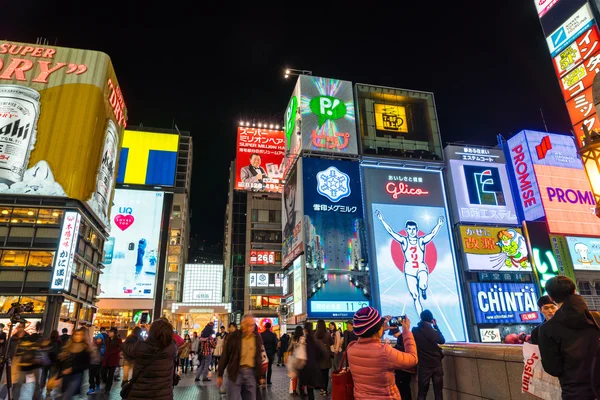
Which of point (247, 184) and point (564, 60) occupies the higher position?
point (247, 184)

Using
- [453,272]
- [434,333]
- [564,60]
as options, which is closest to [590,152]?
[434,333]

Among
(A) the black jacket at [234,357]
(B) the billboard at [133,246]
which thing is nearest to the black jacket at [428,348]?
(A) the black jacket at [234,357]

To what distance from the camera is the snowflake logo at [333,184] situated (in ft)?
97.0

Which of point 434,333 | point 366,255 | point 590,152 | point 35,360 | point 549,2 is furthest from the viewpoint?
point 366,255

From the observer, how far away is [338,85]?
33688mm

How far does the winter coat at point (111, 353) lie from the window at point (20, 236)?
22766mm

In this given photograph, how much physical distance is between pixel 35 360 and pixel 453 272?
28085 mm

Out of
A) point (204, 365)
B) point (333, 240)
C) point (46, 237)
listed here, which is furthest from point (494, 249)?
point (46, 237)

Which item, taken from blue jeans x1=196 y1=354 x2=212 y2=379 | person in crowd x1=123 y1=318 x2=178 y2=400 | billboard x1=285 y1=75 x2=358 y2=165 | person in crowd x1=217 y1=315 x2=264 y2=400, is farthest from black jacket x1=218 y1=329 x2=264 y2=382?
billboard x1=285 y1=75 x2=358 y2=165

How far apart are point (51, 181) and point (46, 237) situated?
4350 millimetres

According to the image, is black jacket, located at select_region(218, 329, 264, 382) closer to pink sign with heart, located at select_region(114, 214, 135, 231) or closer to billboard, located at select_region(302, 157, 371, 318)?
billboard, located at select_region(302, 157, 371, 318)

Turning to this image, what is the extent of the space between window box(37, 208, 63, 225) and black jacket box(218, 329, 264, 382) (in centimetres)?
3021

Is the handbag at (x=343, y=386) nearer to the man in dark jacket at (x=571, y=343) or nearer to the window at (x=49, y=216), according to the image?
the man in dark jacket at (x=571, y=343)

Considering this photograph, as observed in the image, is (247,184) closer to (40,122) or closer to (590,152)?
(40,122)
